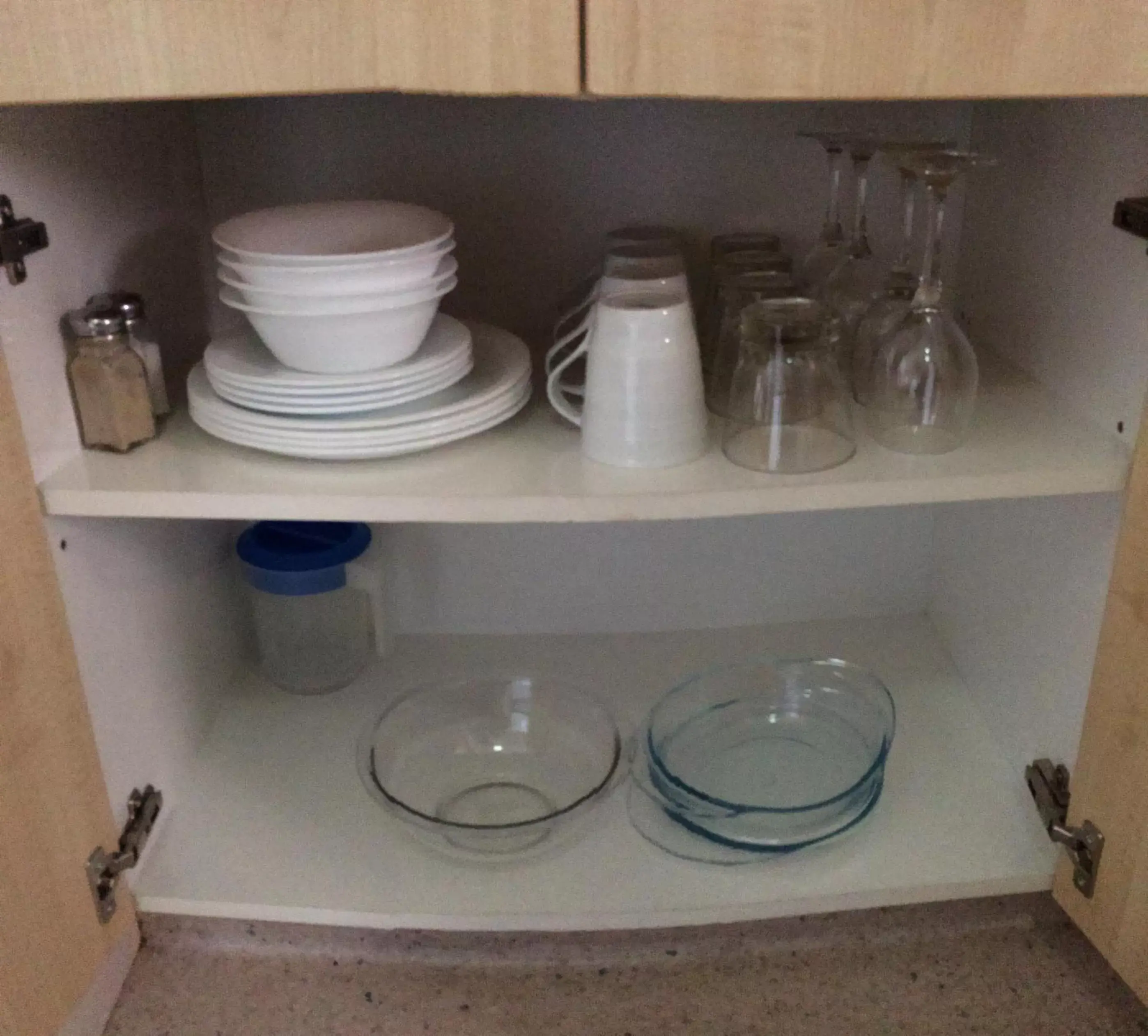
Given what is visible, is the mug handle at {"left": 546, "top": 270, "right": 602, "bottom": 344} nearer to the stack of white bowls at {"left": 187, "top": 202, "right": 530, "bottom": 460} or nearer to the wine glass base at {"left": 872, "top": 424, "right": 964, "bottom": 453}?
the stack of white bowls at {"left": 187, "top": 202, "right": 530, "bottom": 460}

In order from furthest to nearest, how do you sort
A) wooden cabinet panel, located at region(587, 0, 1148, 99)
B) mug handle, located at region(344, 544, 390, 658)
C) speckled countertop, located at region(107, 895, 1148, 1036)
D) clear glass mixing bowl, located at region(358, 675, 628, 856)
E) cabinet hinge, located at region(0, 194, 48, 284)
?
mug handle, located at region(344, 544, 390, 658) → clear glass mixing bowl, located at region(358, 675, 628, 856) → speckled countertop, located at region(107, 895, 1148, 1036) → cabinet hinge, located at region(0, 194, 48, 284) → wooden cabinet panel, located at region(587, 0, 1148, 99)

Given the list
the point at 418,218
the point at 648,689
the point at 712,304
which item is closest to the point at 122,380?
the point at 418,218

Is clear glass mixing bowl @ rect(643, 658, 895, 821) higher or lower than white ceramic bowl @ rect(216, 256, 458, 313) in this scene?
lower

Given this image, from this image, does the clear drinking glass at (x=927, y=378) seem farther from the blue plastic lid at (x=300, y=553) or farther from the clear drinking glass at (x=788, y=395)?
the blue plastic lid at (x=300, y=553)

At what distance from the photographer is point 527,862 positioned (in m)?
0.92

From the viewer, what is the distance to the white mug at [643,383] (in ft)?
2.38

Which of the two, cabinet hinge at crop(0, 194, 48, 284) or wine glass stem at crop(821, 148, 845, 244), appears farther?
wine glass stem at crop(821, 148, 845, 244)

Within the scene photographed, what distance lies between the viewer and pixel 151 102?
90 cm

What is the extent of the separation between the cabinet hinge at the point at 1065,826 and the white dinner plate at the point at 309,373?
60cm

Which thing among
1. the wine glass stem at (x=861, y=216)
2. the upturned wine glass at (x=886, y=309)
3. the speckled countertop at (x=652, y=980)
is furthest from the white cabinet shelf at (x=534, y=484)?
the speckled countertop at (x=652, y=980)

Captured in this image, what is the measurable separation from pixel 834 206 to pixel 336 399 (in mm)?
477

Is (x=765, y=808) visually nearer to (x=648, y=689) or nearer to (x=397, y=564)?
(x=648, y=689)

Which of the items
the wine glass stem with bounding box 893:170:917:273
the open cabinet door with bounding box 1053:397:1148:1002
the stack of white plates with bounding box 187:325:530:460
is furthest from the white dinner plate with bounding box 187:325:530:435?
the open cabinet door with bounding box 1053:397:1148:1002

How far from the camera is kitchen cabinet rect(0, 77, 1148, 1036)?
74 centimetres
